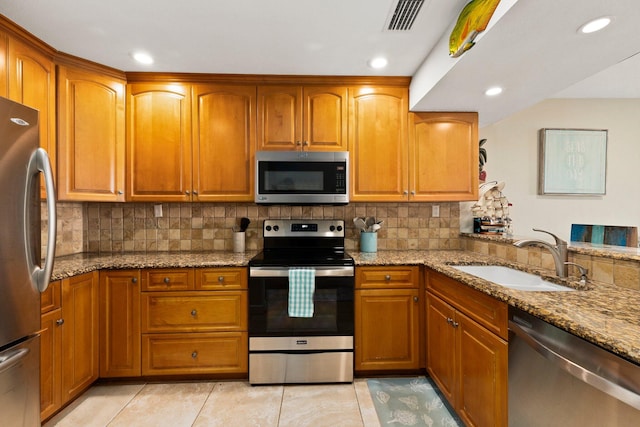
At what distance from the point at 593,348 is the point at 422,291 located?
133 cm

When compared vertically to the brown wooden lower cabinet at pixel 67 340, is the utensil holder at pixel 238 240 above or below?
above

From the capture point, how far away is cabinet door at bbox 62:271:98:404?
181 centimetres

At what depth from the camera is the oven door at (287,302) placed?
6.93 feet

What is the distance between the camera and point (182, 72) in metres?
2.37

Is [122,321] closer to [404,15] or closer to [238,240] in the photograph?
[238,240]

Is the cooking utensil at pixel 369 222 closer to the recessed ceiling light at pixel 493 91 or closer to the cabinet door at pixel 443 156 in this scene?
the cabinet door at pixel 443 156

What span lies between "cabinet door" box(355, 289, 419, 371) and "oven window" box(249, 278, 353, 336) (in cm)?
11

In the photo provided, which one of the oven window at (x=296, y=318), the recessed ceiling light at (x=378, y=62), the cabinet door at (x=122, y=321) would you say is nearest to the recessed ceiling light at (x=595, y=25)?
the recessed ceiling light at (x=378, y=62)

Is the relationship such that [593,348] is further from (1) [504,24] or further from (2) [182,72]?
(2) [182,72]

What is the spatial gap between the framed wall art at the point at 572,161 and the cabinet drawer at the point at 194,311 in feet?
10.0

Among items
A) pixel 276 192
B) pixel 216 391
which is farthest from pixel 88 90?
pixel 216 391

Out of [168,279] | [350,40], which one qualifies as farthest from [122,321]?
[350,40]

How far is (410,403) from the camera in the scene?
6.32ft

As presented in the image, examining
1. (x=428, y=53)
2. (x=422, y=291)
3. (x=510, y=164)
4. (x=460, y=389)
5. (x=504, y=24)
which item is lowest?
(x=460, y=389)
